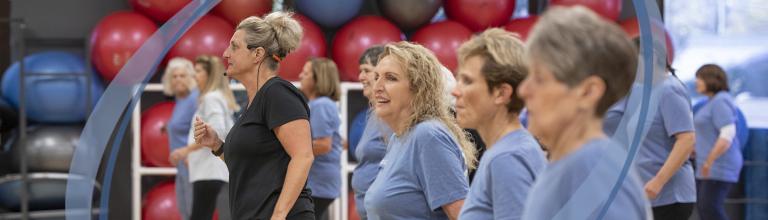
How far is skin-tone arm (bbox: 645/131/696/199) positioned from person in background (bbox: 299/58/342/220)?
57.0 inches

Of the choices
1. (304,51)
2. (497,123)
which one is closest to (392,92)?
(497,123)

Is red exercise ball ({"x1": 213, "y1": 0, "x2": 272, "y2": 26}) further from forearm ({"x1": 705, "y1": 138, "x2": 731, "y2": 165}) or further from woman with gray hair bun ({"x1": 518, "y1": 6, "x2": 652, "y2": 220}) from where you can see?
woman with gray hair bun ({"x1": 518, "y1": 6, "x2": 652, "y2": 220})

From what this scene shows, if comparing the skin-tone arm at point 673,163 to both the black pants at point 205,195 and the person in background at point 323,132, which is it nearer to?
the person in background at point 323,132

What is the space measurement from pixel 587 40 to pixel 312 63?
133 inches

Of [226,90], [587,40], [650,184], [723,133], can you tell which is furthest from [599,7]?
[587,40]

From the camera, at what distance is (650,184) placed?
328 cm

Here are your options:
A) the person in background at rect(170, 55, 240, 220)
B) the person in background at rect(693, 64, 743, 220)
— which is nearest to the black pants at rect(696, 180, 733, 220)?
the person in background at rect(693, 64, 743, 220)

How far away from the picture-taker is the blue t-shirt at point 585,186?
1308 millimetres

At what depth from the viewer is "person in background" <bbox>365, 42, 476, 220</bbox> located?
2230 mm

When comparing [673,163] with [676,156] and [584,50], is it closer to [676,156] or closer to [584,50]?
[676,156]

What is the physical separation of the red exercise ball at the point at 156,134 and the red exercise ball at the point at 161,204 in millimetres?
144

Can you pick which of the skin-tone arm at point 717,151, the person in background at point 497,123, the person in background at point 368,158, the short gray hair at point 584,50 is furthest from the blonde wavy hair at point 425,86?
the skin-tone arm at point 717,151

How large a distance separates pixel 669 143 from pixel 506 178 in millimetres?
1833

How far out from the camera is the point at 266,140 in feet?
8.17
